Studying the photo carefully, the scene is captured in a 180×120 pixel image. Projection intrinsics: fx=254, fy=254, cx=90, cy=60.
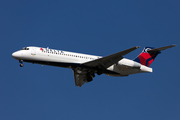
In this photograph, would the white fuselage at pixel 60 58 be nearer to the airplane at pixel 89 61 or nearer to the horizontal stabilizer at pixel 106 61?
the airplane at pixel 89 61

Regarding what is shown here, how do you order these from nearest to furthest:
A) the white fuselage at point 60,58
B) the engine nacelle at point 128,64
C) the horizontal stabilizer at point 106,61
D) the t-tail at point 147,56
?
the white fuselage at point 60,58 < the horizontal stabilizer at point 106,61 < the engine nacelle at point 128,64 < the t-tail at point 147,56

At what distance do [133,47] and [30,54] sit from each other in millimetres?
8866

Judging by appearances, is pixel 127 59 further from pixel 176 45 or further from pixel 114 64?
pixel 176 45

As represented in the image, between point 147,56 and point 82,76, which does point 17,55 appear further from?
point 147,56

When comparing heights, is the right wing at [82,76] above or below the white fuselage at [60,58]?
below

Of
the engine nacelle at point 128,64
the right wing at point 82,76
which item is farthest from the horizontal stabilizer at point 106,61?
the right wing at point 82,76

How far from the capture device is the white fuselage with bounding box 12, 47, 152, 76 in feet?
72.8

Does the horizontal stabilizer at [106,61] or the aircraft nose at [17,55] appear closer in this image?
the aircraft nose at [17,55]

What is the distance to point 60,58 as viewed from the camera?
22688 mm

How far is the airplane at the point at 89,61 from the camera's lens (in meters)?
22.3

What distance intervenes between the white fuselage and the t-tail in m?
1.52

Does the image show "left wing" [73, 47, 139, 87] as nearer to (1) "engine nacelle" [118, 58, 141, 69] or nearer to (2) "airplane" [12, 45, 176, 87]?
(2) "airplane" [12, 45, 176, 87]

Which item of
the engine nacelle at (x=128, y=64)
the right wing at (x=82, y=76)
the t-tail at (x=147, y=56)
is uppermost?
the t-tail at (x=147, y=56)

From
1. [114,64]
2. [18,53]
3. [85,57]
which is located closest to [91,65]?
[85,57]
